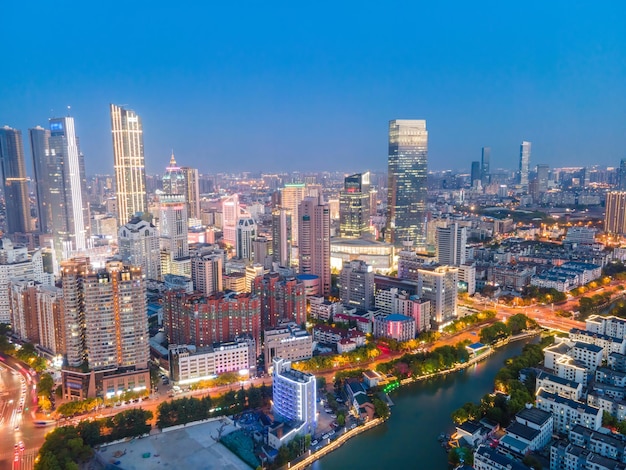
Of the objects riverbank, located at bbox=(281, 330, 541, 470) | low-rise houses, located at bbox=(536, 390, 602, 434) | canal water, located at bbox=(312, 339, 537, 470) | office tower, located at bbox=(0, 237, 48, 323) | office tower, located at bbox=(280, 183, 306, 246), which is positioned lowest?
canal water, located at bbox=(312, 339, 537, 470)

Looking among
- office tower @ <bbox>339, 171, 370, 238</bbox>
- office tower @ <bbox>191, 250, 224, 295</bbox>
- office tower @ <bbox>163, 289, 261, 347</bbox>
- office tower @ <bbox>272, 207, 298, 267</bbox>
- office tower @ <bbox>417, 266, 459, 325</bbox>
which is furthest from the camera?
office tower @ <bbox>339, 171, 370, 238</bbox>

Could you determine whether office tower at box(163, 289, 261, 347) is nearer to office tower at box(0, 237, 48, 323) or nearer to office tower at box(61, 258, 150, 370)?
office tower at box(61, 258, 150, 370)

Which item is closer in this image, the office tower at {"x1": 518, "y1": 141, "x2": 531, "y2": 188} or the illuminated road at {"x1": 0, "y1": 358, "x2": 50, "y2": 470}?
the illuminated road at {"x1": 0, "y1": 358, "x2": 50, "y2": 470}

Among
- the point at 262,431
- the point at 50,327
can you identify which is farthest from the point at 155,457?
the point at 50,327

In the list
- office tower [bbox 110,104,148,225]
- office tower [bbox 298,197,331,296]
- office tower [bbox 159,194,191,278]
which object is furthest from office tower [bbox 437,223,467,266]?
office tower [bbox 110,104,148,225]

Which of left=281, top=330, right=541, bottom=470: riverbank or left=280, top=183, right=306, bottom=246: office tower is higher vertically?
left=280, top=183, right=306, bottom=246: office tower

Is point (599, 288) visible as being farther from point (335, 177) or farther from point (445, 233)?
point (335, 177)

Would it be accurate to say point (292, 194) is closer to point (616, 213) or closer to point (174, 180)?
point (174, 180)
